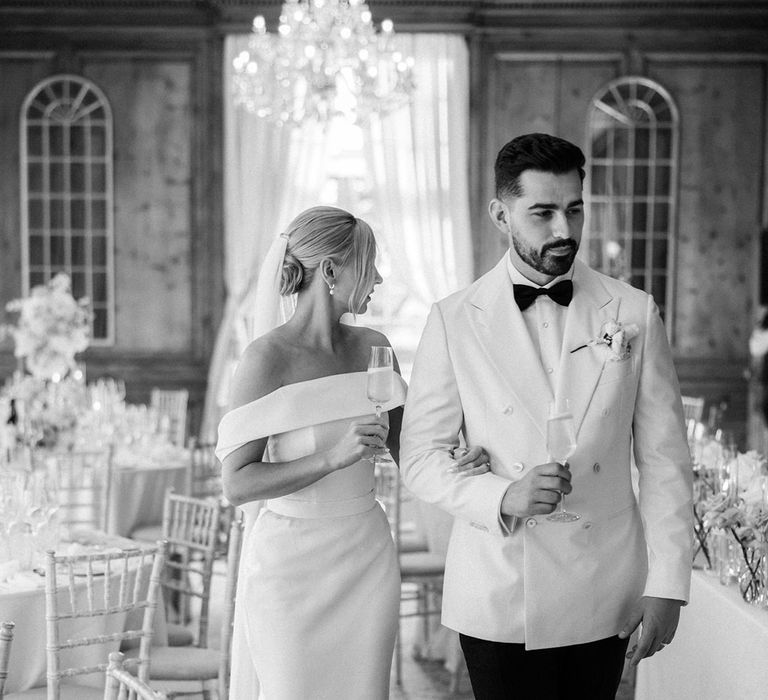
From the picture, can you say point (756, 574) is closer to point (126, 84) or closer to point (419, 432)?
point (419, 432)

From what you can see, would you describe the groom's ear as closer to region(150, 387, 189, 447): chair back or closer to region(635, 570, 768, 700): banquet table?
region(635, 570, 768, 700): banquet table

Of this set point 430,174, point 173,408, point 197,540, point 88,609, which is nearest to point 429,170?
point 430,174

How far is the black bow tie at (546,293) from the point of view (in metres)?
2.29

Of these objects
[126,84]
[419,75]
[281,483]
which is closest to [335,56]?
[419,75]

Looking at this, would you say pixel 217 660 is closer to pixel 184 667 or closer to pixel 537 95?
pixel 184 667

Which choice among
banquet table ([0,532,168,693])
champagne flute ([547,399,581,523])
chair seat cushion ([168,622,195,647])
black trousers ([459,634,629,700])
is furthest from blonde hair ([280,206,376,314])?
chair seat cushion ([168,622,195,647])

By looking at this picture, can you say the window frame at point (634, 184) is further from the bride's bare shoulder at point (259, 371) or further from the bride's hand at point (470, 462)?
the bride's hand at point (470, 462)

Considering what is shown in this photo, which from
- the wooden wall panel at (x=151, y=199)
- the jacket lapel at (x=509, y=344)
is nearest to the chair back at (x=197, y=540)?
the jacket lapel at (x=509, y=344)

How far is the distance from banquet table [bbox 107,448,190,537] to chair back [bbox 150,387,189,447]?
1.68 meters

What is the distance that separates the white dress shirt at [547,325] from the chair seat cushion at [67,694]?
2.04 m

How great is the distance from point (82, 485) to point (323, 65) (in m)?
2.90

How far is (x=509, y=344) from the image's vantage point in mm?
2279

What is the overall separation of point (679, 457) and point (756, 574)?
0.92 metres

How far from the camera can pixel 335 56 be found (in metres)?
6.61
